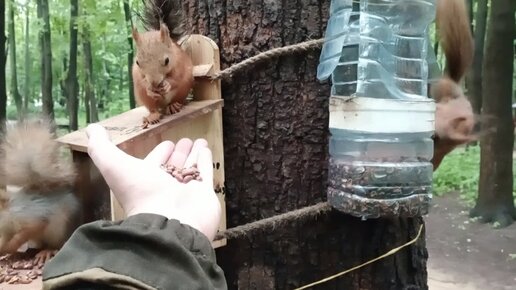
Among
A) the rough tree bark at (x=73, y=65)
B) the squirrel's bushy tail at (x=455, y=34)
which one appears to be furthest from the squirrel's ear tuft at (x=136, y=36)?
the rough tree bark at (x=73, y=65)

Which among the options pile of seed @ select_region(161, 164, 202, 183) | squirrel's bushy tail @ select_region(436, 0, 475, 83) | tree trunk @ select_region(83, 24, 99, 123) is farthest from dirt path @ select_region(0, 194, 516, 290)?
tree trunk @ select_region(83, 24, 99, 123)

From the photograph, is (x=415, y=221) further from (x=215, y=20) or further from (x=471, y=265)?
(x=471, y=265)

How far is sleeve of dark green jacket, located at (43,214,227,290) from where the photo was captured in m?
0.80

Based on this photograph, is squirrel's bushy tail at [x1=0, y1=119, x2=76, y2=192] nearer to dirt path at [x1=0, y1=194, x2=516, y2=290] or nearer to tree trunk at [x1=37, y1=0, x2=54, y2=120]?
dirt path at [x1=0, y1=194, x2=516, y2=290]

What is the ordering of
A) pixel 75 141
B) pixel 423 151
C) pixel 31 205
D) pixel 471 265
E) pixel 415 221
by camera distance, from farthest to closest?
pixel 471 265 < pixel 31 205 < pixel 75 141 < pixel 415 221 < pixel 423 151

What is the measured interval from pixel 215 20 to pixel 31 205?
905 mm

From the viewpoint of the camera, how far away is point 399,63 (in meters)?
1.38

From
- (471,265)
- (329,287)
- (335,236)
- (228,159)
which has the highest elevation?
(228,159)

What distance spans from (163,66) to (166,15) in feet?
0.36

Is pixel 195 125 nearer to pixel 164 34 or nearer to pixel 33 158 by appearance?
pixel 164 34

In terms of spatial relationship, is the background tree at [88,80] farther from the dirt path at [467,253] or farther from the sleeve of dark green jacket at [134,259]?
the sleeve of dark green jacket at [134,259]

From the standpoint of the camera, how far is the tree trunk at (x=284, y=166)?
1.37 m

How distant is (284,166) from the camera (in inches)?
54.4

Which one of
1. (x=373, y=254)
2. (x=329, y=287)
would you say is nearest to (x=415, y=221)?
(x=373, y=254)
